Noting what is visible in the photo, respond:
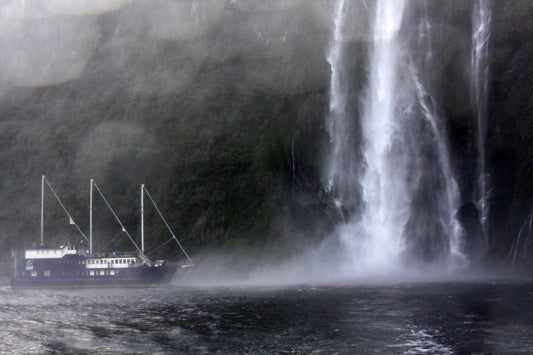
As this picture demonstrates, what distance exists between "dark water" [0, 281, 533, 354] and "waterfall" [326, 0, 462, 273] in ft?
48.7

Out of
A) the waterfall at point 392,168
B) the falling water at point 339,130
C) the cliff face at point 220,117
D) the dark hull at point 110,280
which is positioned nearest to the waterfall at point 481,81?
the cliff face at point 220,117

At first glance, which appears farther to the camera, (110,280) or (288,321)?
(110,280)

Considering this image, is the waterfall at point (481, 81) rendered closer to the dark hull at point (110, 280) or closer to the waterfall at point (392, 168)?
the waterfall at point (392, 168)

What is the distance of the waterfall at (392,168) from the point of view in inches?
2783

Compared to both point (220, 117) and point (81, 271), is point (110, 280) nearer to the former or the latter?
point (81, 271)

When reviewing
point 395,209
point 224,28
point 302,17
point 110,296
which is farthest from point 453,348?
point 224,28

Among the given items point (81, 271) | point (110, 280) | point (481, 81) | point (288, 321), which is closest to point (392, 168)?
point (481, 81)

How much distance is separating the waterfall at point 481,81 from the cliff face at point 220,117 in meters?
0.70

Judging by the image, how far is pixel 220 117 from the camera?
90.2m

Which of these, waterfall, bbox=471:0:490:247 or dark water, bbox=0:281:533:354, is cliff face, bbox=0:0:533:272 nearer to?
waterfall, bbox=471:0:490:247

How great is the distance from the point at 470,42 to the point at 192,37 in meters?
46.3

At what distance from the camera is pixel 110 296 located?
57.3 meters

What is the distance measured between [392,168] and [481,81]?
47.3 ft

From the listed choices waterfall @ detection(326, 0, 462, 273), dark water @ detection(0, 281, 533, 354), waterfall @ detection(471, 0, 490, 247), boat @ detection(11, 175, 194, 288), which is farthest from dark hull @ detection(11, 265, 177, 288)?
waterfall @ detection(471, 0, 490, 247)
